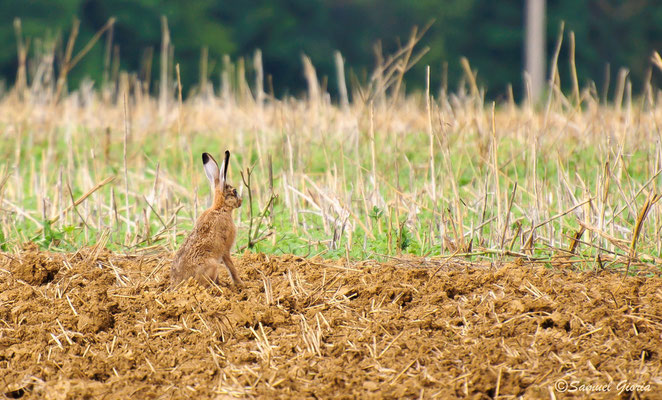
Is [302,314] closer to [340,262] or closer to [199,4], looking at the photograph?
[340,262]

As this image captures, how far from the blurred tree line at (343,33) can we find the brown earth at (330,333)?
20.1 m

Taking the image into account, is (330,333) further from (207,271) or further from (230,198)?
(230,198)

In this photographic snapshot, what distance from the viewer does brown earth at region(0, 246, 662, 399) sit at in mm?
3305

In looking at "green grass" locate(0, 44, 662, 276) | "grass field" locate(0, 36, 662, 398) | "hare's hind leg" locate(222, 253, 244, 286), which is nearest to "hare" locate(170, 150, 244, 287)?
"hare's hind leg" locate(222, 253, 244, 286)

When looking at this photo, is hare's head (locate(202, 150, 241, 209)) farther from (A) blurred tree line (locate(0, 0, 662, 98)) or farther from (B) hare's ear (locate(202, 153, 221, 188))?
(A) blurred tree line (locate(0, 0, 662, 98))

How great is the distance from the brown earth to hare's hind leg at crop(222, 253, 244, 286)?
6cm

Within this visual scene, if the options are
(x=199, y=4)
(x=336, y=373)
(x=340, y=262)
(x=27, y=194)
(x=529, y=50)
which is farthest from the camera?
(x=199, y=4)

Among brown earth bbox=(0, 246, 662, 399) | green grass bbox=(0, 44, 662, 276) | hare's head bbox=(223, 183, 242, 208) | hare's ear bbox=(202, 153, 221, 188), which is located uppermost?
hare's ear bbox=(202, 153, 221, 188)

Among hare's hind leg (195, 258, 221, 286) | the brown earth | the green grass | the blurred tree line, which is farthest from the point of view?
the blurred tree line

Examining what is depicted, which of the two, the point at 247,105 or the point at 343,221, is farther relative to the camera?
the point at 247,105

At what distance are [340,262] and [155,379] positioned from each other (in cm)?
148

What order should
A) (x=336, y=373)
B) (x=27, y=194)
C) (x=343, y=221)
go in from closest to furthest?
(x=336, y=373) → (x=343, y=221) → (x=27, y=194)

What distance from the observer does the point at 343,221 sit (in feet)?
16.9

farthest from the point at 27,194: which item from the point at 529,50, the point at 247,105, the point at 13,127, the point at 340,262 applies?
the point at 529,50
